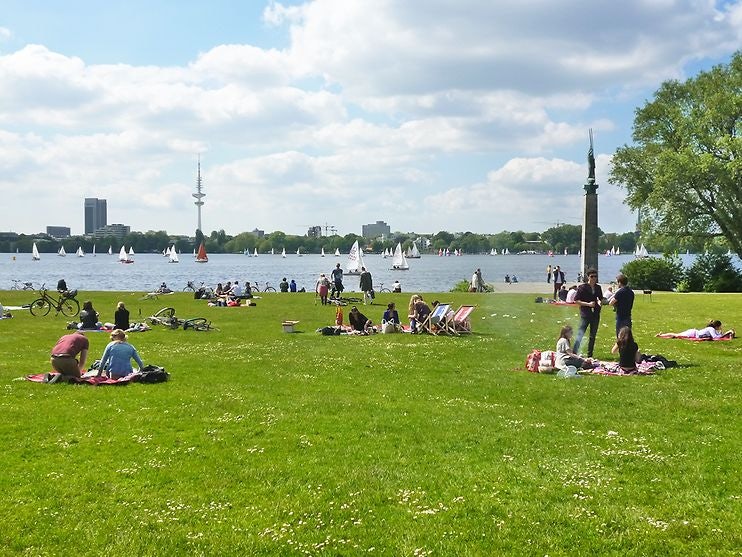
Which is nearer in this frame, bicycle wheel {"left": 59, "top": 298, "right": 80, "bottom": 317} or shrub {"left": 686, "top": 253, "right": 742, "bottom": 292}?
bicycle wheel {"left": 59, "top": 298, "right": 80, "bottom": 317}

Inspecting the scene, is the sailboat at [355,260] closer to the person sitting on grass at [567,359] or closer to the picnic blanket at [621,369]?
the person sitting on grass at [567,359]

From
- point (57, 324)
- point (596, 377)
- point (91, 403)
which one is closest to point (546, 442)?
point (596, 377)

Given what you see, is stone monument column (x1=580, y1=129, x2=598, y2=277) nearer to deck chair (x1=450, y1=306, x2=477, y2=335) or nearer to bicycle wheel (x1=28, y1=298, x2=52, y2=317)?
deck chair (x1=450, y1=306, x2=477, y2=335)

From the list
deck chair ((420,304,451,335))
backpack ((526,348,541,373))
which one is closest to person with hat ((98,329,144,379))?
backpack ((526,348,541,373))

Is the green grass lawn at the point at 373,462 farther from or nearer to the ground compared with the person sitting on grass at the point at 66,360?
nearer to the ground

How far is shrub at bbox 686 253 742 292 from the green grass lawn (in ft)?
138

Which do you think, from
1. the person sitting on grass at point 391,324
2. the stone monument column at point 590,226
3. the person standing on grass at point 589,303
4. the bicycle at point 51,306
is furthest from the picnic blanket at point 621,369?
the stone monument column at point 590,226

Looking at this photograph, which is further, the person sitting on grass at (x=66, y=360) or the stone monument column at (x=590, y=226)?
the stone monument column at (x=590, y=226)

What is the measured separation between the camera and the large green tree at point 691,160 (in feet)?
176

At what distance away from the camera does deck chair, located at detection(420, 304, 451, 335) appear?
26359mm

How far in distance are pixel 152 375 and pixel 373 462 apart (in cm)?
801

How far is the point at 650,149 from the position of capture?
5916 centimetres

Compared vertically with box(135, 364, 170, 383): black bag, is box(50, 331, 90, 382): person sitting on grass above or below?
above

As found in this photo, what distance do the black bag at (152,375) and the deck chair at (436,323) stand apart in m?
12.4
